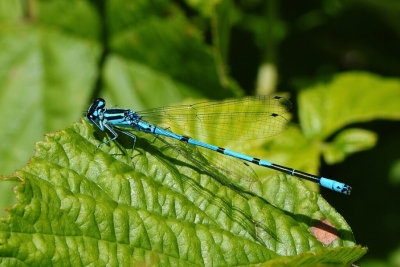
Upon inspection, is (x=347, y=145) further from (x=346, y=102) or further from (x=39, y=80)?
(x=39, y=80)

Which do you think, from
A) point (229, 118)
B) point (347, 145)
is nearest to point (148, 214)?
point (229, 118)

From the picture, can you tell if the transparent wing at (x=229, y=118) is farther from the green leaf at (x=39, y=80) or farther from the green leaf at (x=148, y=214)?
the green leaf at (x=39, y=80)

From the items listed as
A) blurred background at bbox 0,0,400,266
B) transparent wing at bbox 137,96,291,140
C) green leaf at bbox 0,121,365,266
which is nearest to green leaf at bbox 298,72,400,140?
blurred background at bbox 0,0,400,266

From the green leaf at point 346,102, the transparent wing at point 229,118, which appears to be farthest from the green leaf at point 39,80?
the green leaf at point 346,102

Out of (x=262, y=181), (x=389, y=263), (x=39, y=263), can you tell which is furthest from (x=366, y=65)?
(x=39, y=263)

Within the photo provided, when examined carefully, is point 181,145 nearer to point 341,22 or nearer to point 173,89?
point 173,89

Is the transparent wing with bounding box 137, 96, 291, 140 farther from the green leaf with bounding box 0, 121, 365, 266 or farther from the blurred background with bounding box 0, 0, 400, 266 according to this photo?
the green leaf with bounding box 0, 121, 365, 266
